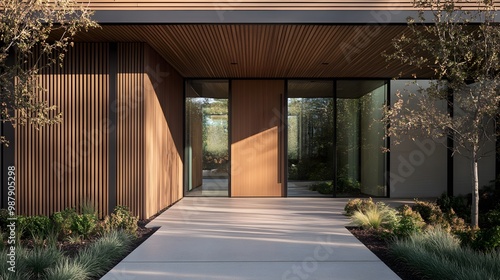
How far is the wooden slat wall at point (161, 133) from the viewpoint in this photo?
7957 mm

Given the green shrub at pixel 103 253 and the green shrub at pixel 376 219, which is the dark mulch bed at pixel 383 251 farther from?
the green shrub at pixel 103 253

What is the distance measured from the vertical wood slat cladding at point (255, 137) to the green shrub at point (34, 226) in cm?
576

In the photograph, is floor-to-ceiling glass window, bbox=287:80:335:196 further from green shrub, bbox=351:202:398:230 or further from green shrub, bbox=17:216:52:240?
green shrub, bbox=17:216:52:240

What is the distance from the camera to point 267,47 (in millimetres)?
8031

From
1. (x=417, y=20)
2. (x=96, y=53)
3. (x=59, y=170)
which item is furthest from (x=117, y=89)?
(x=417, y=20)

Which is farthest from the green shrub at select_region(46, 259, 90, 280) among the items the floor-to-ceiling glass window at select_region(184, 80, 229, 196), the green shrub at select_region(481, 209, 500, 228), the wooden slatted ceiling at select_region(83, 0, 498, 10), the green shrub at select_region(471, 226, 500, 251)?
the floor-to-ceiling glass window at select_region(184, 80, 229, 196)

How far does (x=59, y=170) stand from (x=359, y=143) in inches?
305

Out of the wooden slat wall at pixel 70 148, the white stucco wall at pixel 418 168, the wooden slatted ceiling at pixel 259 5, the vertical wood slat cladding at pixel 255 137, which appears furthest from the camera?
the vertical wood slat cladding at pixel 255 137

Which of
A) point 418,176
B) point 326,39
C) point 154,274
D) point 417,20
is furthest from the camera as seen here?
point 418,176

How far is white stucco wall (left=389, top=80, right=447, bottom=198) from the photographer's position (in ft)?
37.4

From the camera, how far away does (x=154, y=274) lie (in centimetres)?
451

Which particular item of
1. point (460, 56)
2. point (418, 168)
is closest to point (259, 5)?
point (460, 56)

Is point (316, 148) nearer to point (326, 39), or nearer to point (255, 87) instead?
point (255, 87)

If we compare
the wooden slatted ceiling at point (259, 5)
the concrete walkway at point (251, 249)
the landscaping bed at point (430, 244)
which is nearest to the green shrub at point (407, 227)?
the landscaping bed at point (430, 244)
